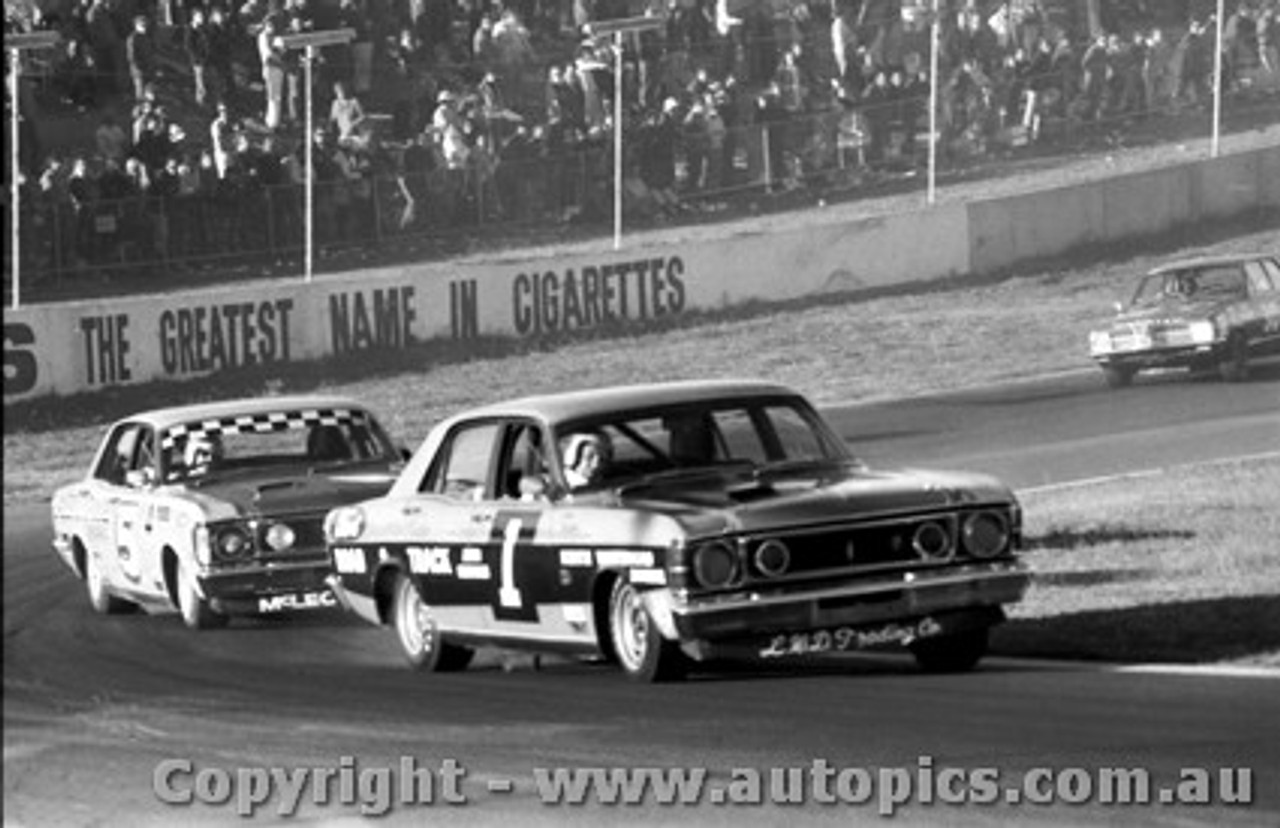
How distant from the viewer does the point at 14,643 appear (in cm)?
959

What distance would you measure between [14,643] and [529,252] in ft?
11.4

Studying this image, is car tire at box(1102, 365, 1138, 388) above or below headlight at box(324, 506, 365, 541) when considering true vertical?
below

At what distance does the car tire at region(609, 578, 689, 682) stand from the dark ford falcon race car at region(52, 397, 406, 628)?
6.95 feet

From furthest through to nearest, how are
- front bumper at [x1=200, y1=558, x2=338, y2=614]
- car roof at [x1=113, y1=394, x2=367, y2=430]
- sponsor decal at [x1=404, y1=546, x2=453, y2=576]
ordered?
car roof at [x1=113, y1=394, x2=367, y2=430] < front bumper at [x1=200, y1=558, x2=338, y2=614] < sponsor decal at [x1=404, y1=546, x2=453, y2=576]

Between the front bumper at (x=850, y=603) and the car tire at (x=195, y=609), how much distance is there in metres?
2.98

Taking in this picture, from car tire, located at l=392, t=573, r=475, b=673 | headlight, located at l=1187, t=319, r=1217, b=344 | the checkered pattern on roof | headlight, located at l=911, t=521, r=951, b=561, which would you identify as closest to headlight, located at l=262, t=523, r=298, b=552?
the checkered pattern on roof

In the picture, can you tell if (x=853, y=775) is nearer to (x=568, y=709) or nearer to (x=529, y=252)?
(x=568, y=709)

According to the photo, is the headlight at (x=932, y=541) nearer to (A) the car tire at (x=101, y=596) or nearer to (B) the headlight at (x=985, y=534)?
(B) the headlight at (x=985, y=534)

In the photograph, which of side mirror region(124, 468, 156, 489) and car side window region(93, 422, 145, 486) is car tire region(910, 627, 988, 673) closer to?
side mirror region(124, 468, 156, 489)

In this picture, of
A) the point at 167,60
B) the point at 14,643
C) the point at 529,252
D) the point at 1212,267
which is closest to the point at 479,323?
the point at 529,252

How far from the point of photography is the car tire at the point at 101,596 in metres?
10.6

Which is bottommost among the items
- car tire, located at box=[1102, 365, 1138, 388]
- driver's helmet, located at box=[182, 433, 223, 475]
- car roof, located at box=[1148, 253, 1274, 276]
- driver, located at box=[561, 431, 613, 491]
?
car tire, located at box=[1102, 365, 1138, 388]

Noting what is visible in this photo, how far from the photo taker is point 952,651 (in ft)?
26.7

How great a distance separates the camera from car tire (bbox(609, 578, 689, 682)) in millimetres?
7688
